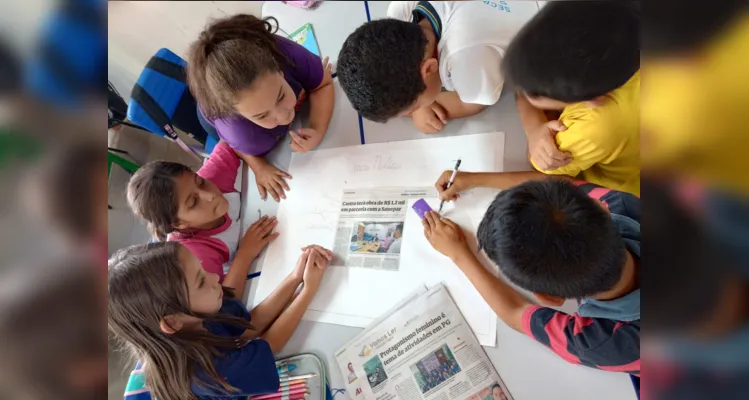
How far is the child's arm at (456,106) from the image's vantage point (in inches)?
32.1

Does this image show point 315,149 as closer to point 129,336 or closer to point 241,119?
point 241,119

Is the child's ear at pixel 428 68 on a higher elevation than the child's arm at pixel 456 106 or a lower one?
higher

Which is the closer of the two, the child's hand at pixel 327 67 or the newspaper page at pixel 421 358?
the newspaper page at pixel 421 358

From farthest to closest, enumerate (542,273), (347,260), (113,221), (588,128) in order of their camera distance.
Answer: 1. (113,221)
2. (347,260)
3. (588,128)
4. (542,273)

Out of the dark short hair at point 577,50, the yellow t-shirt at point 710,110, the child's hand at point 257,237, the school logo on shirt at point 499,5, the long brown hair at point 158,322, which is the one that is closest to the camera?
the yellow t-shirt at point 710,110

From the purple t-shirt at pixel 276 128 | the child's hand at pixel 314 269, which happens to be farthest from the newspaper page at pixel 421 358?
the purple t-shirt at pixel 276 128

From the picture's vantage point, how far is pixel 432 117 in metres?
0.82

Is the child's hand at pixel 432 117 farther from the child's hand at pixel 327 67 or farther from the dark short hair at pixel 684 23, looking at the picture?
the dark short hair at pixel 684 23

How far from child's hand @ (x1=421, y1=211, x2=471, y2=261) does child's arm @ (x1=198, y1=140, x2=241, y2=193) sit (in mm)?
483

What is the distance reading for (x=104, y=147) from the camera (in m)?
0.35

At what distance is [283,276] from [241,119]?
33 cm

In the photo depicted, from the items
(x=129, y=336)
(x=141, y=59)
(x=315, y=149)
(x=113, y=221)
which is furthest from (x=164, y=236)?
(x=141, y=59)

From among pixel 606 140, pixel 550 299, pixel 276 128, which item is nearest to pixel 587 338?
pixel 550 299

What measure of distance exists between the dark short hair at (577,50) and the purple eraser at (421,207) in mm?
280
